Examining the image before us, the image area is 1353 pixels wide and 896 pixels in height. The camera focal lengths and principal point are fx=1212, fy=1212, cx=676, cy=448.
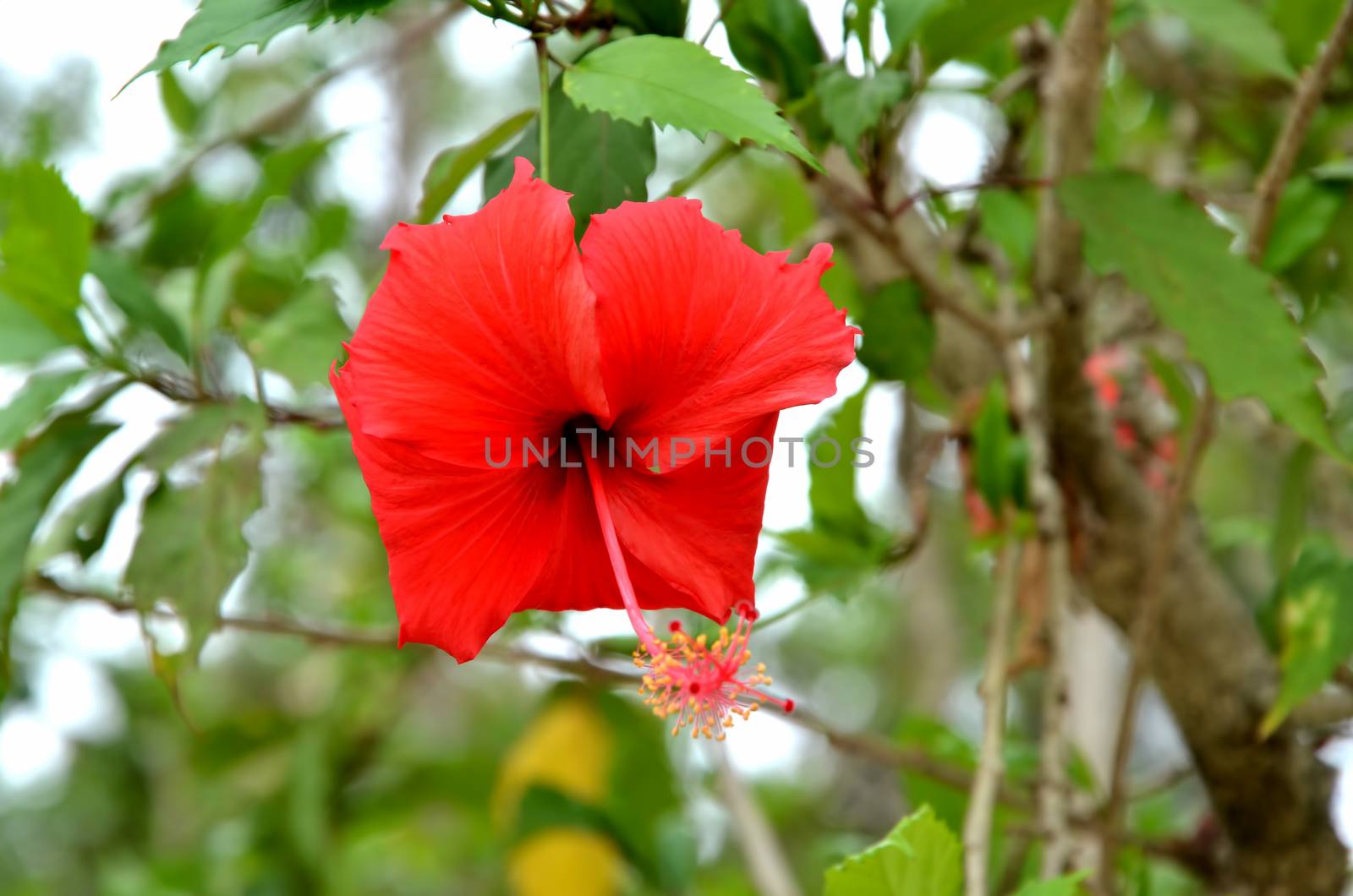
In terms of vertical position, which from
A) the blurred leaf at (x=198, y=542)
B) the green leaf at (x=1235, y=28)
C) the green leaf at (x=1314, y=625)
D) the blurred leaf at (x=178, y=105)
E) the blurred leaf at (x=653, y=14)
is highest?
the blurred leaf at (x=178, y=105)

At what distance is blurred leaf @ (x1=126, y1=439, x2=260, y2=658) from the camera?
1.02 metres

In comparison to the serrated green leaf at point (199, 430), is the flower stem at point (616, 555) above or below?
below

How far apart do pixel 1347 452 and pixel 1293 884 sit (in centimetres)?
54

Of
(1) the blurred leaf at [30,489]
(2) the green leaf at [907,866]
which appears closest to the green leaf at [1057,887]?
(2) the green leaf at [907,866]

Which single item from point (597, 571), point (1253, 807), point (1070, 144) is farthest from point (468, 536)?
point (1253, 807)

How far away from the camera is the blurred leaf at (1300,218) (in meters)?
1.24

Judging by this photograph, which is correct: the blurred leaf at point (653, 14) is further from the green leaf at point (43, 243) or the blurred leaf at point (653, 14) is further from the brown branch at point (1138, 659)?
the brown branch at point (1138, 659)

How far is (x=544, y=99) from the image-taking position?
77 cm

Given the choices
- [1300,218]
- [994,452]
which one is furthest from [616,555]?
[1300,218]

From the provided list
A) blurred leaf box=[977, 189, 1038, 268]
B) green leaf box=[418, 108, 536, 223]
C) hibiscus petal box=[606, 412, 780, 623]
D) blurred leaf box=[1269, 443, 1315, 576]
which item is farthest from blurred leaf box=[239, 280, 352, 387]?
blurred leaf box=[1269, 443, 1315, 576]

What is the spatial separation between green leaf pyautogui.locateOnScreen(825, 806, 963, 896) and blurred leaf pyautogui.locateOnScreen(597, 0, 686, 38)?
58cm

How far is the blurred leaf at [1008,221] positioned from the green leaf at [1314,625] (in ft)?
1.42

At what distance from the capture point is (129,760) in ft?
11.0

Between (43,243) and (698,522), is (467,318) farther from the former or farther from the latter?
(43,243)
